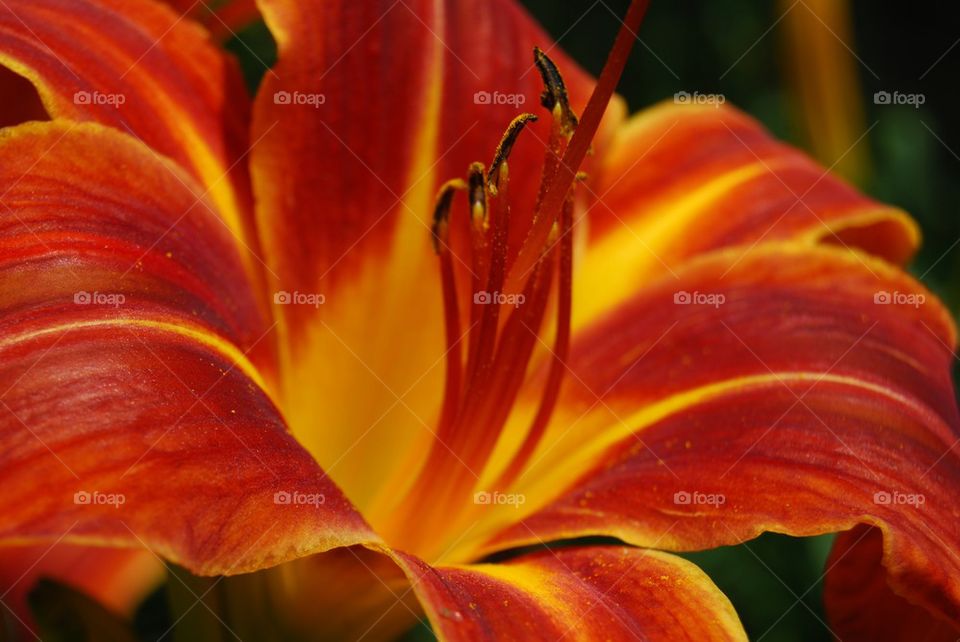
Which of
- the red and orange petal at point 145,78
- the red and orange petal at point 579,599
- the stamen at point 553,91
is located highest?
the red and orange petal at point 145,78

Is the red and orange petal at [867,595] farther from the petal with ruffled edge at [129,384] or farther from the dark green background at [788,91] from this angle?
the dark green background at [788,91]

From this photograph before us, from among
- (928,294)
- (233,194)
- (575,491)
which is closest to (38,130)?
(233,194)

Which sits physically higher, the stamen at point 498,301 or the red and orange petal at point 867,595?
the stamen at point 498,301

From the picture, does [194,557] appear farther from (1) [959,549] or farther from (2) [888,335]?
(2) [888,335]

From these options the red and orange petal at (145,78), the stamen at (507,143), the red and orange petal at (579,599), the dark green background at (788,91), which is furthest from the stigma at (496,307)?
the dark green background at (788,91)

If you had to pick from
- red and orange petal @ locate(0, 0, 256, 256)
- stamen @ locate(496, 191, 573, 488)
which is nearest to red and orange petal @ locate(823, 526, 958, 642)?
stamen @ locate(496, 191, 573, 488)

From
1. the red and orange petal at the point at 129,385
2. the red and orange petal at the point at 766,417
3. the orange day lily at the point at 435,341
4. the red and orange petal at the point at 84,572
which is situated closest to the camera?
Answer: the red and orange petal at the point at 129,385

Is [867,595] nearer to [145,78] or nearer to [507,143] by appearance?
[507,143]

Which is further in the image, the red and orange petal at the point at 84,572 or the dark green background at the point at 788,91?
the dark green background at the point at 788,91

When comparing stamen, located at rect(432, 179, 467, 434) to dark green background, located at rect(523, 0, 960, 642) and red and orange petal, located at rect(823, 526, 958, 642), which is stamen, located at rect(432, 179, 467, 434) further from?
dark green background, located at rect(523, 0, 960, 642)
